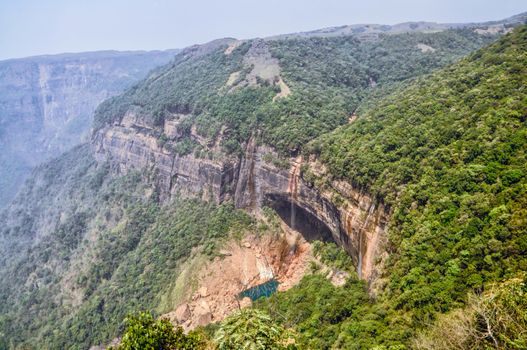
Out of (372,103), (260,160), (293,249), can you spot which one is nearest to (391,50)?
(372,103)

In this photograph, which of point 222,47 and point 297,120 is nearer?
point 297,120

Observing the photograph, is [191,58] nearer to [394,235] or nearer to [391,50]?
[391,50]

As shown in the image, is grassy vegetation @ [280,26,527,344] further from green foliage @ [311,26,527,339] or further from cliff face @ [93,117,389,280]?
cliff face @ [93,117,389,280]

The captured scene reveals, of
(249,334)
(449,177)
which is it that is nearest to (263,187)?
(449,177)

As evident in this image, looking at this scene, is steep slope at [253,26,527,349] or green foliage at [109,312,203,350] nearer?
green foliage at [109,312,203,350]

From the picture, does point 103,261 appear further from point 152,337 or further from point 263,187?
point 152,337

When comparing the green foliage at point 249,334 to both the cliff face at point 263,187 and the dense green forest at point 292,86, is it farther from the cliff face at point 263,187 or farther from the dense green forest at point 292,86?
the dense green forest at point 292,86

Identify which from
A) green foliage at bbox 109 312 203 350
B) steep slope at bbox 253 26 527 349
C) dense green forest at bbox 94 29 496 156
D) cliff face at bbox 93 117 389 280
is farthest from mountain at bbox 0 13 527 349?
green foliage at bbox 109 312 203 350
